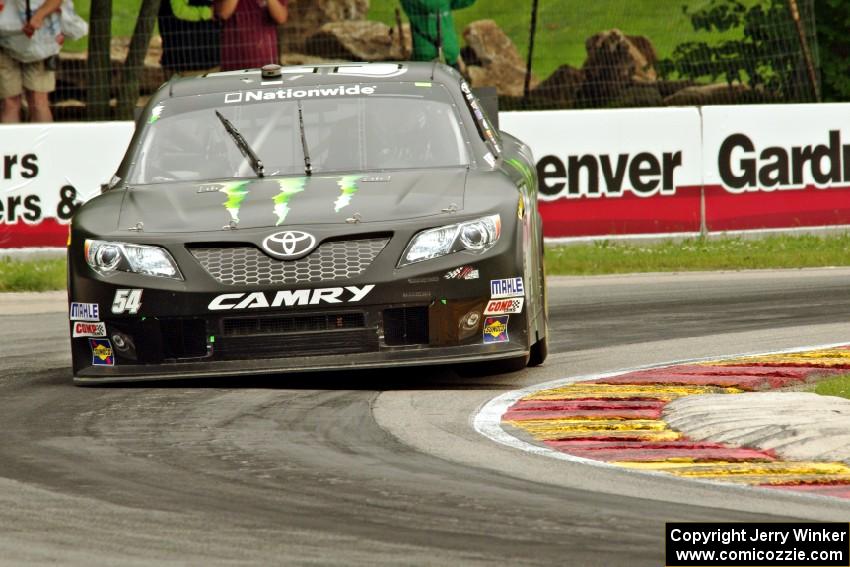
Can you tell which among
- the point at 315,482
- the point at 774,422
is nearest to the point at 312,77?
the point at 774,422

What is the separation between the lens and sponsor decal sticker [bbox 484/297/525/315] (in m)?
8.36

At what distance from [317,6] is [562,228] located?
25.0 feet

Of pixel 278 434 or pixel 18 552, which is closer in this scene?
pixel 18 552

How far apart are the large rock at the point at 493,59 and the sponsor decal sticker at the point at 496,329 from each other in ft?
43.2

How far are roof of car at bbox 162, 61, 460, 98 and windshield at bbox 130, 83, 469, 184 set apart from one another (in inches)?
3.7

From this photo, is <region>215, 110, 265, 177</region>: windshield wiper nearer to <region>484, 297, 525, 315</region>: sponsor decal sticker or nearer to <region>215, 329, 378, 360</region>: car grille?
<region>215, 329, 378, 360</region>: car grille

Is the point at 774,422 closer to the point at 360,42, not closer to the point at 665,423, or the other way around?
the point at 665,423

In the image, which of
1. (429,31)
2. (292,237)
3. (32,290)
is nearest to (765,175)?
(429,31)

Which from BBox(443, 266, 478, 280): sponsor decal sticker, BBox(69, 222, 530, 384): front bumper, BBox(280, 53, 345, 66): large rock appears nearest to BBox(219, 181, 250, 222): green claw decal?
BBox(69, 222, 530, 384): front bumper

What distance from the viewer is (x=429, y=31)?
1894cm

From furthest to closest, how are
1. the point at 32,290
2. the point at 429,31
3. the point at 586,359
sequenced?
the point at 429,31 → the point at 32,290 → the point at 586,359

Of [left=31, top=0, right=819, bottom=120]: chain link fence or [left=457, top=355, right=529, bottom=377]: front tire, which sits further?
[left=31, top=0, right=819, bottom=120]: chain link fence

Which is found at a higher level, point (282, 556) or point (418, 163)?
point (418, 163)

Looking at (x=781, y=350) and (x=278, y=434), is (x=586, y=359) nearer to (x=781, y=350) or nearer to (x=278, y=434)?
(x=781, y=350)
